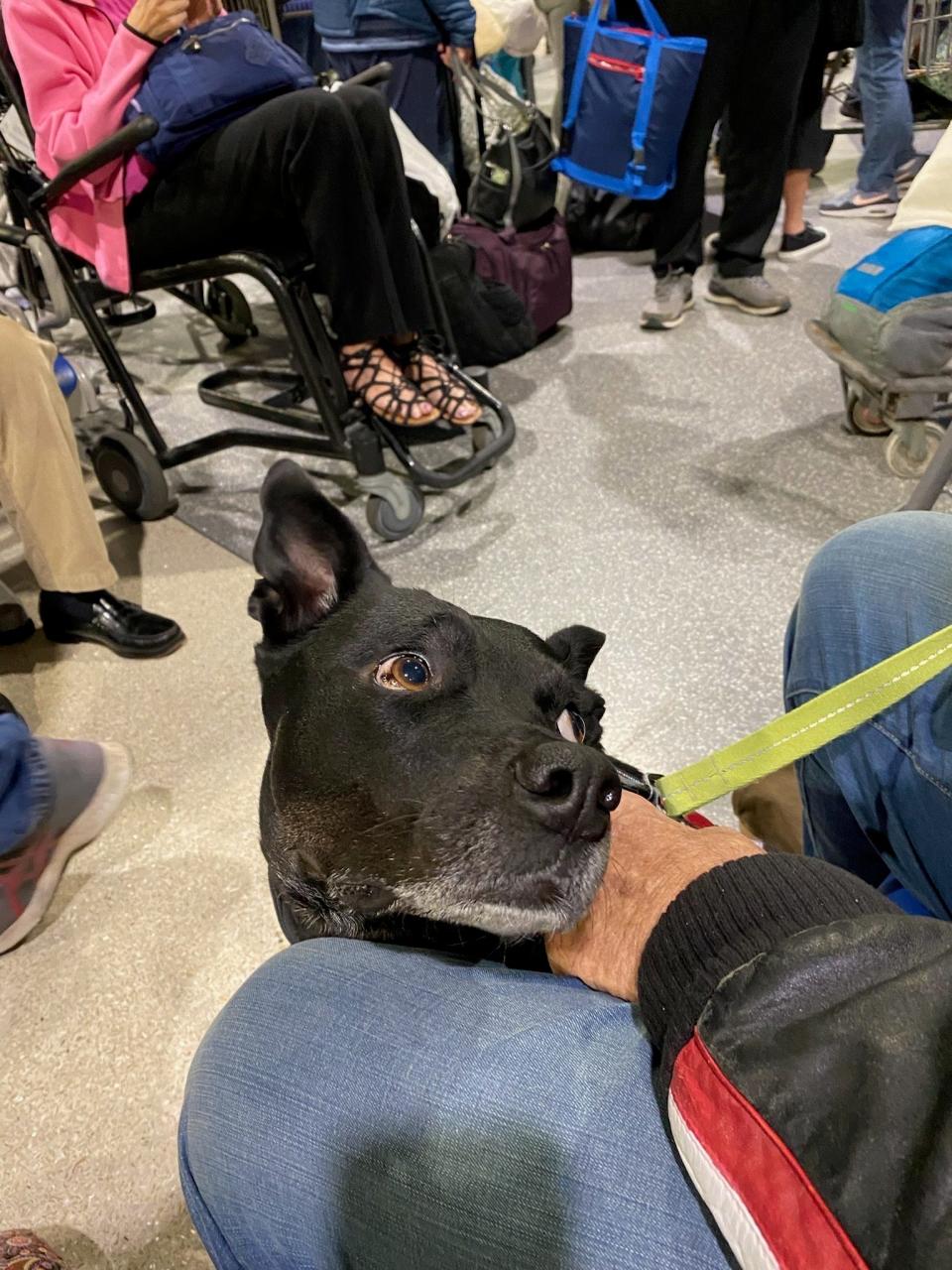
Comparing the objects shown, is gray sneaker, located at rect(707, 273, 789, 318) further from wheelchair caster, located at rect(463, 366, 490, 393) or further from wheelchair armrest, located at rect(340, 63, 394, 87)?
wheelchair armrest, located at rect(340, 63, 394, 87)

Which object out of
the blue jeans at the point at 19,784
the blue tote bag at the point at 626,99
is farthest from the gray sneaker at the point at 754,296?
the blue jeans at the point at 19,784

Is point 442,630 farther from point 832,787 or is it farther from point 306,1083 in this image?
point 832,787

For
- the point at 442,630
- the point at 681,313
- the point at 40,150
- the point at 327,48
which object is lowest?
the point at 681,313

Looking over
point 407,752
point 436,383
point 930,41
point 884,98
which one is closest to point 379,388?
point 436,383

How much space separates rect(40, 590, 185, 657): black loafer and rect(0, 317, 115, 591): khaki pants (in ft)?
Result: 0.43

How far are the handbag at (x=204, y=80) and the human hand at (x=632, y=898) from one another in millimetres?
2105

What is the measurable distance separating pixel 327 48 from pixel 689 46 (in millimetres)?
1384

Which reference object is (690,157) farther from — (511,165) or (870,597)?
(870,597)

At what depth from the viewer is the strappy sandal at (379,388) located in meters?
2.45

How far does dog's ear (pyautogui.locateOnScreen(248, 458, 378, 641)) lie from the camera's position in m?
1.01

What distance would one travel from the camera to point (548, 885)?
2.55 ft

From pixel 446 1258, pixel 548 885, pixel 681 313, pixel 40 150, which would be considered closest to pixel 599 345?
pixel 681 313

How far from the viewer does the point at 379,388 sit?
2447 millimetres

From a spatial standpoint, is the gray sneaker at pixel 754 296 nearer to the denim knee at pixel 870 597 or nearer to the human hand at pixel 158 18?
the human hand at pixel 158 18
